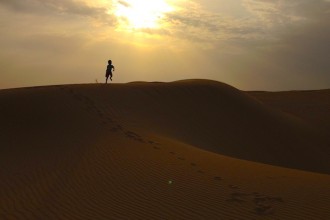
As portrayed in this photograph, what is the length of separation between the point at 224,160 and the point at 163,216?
4637mm

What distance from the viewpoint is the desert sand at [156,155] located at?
24.6 feet

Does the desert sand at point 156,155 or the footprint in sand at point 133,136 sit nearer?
the desert sand at point 156,155

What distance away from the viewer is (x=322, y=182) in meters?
8.73

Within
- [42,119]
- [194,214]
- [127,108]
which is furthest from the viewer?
[127,108]

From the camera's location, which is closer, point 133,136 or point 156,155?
point 156,155

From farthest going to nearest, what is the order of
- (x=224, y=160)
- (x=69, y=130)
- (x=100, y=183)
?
1. (x=69, y=130)
2. (x=224, y=160)
3. (x=100, y=183)

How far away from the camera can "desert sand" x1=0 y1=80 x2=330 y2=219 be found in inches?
295

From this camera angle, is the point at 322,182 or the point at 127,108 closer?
the point at 322,182

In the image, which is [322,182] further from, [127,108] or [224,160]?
[127,108]

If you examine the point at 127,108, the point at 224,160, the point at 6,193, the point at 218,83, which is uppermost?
the point at 218,83

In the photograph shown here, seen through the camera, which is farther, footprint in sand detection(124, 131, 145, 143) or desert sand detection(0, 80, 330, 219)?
footprint in sand detection(124, 131, 145, 143)

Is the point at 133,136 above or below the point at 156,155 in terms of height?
above

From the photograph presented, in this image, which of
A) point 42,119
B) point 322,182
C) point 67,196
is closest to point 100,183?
point 67,196

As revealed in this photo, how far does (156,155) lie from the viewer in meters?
11.4
